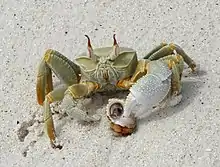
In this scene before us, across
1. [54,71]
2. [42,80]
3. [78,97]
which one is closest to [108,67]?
[78,97]

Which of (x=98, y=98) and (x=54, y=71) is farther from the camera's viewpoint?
(x=98, y=98)

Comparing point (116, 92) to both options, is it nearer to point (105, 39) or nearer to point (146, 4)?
point (105, 39)

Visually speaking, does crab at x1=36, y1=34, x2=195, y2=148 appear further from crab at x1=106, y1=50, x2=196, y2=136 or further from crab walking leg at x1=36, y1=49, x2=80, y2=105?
crab at x1=106, y1=50, x2=196, y2=136

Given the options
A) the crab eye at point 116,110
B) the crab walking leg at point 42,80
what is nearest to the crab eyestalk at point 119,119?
the crab eye at point 116,110

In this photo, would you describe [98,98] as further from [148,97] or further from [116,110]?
[148,97]

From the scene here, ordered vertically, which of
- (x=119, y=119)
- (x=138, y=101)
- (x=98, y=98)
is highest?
(x=138, y=101)

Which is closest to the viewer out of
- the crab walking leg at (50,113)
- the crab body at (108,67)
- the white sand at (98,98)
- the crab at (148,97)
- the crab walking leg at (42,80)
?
the white sand at (98,98)

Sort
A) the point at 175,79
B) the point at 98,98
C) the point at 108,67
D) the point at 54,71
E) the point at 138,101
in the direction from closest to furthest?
the point at 138,101 < the point at 175,79 < the point at 108,67 < the point at 54,71 < the point at 98,98

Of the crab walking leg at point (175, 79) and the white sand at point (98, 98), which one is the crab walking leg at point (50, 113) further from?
the crab walking leg at point (175, 79)
